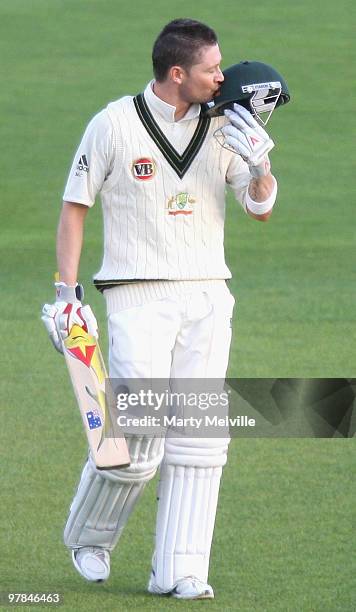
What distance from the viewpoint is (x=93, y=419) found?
5.91 m

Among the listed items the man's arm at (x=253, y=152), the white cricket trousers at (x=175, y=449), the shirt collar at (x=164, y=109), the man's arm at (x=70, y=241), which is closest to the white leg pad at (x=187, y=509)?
the white cricket trousers at (x=175, y=449)

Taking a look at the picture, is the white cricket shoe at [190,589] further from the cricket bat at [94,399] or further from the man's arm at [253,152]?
the man's arm at [253,152]

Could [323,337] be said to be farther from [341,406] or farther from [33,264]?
[33,264]

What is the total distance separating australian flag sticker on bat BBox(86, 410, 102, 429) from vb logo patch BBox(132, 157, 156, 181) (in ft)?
2.82

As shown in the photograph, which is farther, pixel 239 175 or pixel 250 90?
pixel 239 175

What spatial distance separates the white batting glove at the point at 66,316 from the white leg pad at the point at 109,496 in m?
0.44

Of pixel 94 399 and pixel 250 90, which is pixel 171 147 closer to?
pixel 250 90

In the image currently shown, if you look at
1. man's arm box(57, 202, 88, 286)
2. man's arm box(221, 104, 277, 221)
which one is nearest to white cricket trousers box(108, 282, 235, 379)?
man's arm box(57, 202, 88, 286)

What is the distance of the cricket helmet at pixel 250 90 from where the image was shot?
19.7 ft

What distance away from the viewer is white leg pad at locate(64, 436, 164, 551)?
19.9ft

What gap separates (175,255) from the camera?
6082 millimetres

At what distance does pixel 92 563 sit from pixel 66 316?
3.22 feet

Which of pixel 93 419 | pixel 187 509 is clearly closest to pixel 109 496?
pixel 187 509

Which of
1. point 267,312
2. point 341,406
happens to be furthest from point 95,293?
point 341,406
